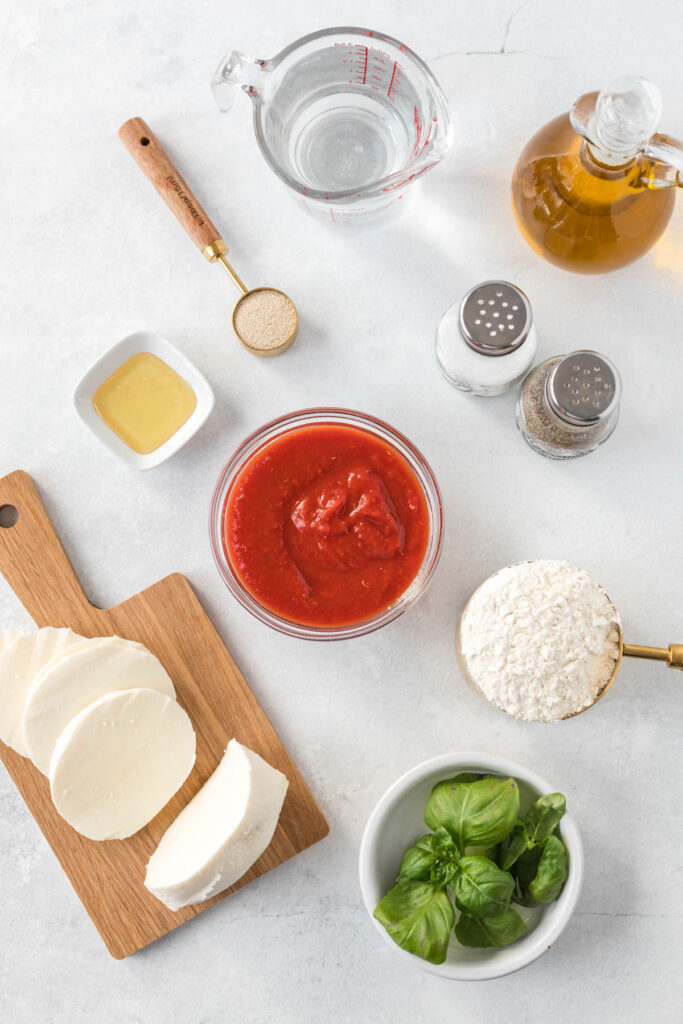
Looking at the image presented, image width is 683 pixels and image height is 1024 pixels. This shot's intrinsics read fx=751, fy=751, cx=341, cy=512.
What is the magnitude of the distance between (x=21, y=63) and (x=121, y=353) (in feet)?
2.75

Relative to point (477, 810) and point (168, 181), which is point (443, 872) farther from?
point (168, 181)

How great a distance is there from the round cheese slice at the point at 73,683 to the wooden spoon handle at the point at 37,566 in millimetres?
132

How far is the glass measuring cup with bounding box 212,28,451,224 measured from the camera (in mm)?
Answer: 1644

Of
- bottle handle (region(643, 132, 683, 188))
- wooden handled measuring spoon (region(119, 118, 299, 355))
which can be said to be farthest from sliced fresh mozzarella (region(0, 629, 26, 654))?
bottle handle (region(643, 132, 683, 188))

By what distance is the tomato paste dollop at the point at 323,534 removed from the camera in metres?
1.66

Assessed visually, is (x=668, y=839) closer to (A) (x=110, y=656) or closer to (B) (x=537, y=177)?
(A) (x=110, y=656)

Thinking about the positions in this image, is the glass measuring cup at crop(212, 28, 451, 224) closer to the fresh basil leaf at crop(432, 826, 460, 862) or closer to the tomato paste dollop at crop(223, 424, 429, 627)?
the tomato paste dollop at crop(223, 424, 429, 627)

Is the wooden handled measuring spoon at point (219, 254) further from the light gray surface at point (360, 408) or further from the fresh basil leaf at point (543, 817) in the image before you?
the fresh basil leaf at point (543, 817)

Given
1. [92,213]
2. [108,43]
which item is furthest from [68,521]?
[108,43]

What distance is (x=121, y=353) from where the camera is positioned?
5.96 feet

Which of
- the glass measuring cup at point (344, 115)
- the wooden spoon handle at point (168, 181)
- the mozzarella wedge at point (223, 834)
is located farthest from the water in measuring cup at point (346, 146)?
the mozzarella wedge at point (223, 834)

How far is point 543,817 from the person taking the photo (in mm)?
1550

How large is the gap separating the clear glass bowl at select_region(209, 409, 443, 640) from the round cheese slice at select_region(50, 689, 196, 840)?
1.02 ft

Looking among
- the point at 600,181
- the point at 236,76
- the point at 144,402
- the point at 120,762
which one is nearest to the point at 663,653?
the point at 600,181
